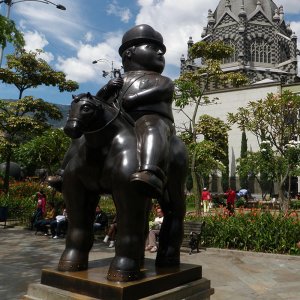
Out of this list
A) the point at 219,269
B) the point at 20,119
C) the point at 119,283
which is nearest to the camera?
the point at 119,283

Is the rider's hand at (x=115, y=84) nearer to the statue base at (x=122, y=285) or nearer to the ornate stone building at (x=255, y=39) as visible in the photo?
the statue base at (x=122, y=285)

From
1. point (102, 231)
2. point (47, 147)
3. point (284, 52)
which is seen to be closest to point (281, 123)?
point (47, 147)

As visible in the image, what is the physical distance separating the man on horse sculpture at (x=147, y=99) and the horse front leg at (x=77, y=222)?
2.20 feet

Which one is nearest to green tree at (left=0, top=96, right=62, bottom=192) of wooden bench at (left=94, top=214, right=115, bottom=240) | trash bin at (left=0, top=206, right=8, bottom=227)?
trash bin at (left=0, top=206, right=8, bottom=227)

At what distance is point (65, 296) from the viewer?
9.05 feet

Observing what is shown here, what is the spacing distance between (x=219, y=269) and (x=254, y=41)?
2136 inches

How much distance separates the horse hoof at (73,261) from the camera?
304 cm

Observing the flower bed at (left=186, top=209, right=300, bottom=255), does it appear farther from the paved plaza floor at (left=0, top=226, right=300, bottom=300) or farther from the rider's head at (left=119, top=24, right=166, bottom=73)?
the rider's head at (left=119, top=24, right=166, bottom=73)

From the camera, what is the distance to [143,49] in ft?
11.2

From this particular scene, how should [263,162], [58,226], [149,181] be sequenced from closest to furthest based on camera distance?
[149,181]
[58,226]
[263,162]

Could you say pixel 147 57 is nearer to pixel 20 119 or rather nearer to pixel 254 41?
pixel 20 119

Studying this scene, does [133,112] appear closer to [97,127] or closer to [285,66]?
[97,127]

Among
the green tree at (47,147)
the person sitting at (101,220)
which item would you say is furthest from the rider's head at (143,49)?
the green tree at (47,147)

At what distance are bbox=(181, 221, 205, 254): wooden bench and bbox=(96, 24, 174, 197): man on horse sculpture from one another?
702 centimetres
